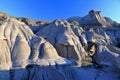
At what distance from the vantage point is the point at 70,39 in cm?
2811

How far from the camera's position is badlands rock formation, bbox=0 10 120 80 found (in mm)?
21938

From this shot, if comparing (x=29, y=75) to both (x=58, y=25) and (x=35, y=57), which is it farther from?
(x=58, y=25)

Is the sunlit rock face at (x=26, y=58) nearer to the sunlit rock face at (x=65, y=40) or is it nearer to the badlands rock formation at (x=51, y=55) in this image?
the badlands rock formation at (x=51, y=55)

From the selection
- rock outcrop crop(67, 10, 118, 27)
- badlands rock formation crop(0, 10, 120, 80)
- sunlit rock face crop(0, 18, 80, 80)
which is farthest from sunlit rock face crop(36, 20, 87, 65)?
rock outcrop crop(67, 10, 118, 27)

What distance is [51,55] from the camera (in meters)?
23.9

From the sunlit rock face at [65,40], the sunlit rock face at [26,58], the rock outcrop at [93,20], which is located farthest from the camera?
the rock outcrop at [93,20]

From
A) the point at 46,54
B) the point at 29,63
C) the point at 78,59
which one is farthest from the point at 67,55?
the point at 29,63

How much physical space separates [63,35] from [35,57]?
558 centimetres

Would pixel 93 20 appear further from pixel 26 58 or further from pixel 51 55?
pixel 26 58

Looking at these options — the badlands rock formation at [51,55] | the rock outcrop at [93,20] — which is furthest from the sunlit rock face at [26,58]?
the rock outcrop at [93,20]

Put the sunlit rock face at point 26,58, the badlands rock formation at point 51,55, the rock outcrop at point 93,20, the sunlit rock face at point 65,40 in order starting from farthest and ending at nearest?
the rock outcrop at point 93,20 → the sunlit rock face at point 65,40 → the badlands rock formation at point 51,55 → the sunlit rock face at point 26,58

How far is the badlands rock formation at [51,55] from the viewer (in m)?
21.9

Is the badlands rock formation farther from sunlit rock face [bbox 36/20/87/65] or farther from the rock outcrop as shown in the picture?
the rock outcrop

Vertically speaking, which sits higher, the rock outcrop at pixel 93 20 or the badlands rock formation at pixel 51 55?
the rock outcrop at pixel 93 20
